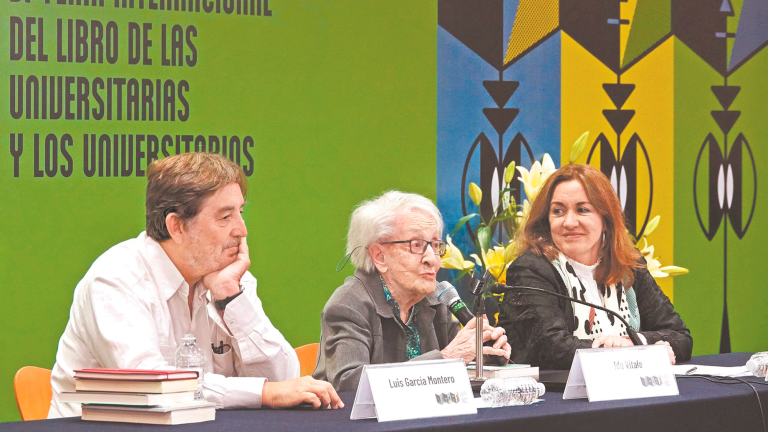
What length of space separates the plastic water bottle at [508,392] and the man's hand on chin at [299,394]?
32cm

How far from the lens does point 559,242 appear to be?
321cm

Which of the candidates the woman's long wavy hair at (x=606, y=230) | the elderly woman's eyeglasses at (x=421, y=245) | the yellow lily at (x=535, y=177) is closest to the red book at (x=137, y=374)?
the elderly woman's eyeglasses at (x=421, y=245)

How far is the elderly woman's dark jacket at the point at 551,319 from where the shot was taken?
2748mm

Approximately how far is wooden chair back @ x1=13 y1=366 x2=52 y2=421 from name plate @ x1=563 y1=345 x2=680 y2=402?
59.2 inches

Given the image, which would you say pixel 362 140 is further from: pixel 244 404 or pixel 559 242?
pixel 244 404

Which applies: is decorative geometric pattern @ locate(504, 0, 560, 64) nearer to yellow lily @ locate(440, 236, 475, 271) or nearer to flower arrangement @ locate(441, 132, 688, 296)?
flower arrangement @ locate(441, 132, 688, 296)

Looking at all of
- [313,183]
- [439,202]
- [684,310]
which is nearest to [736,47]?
[684,310]

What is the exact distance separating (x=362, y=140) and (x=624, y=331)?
1.49 metres

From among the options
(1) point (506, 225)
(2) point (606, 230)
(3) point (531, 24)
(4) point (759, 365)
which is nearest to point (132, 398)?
(4) point (759, 365)

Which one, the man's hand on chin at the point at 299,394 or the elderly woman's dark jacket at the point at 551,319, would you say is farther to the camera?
the elderly woman's dark jacket at the point at 551,319

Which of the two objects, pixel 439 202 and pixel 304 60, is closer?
pixel 304 60

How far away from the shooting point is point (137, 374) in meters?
1.62

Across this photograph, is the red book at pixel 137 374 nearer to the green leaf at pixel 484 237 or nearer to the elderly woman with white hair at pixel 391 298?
the elderly woman with white hair at pixel 391 298

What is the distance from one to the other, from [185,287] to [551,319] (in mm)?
1207
